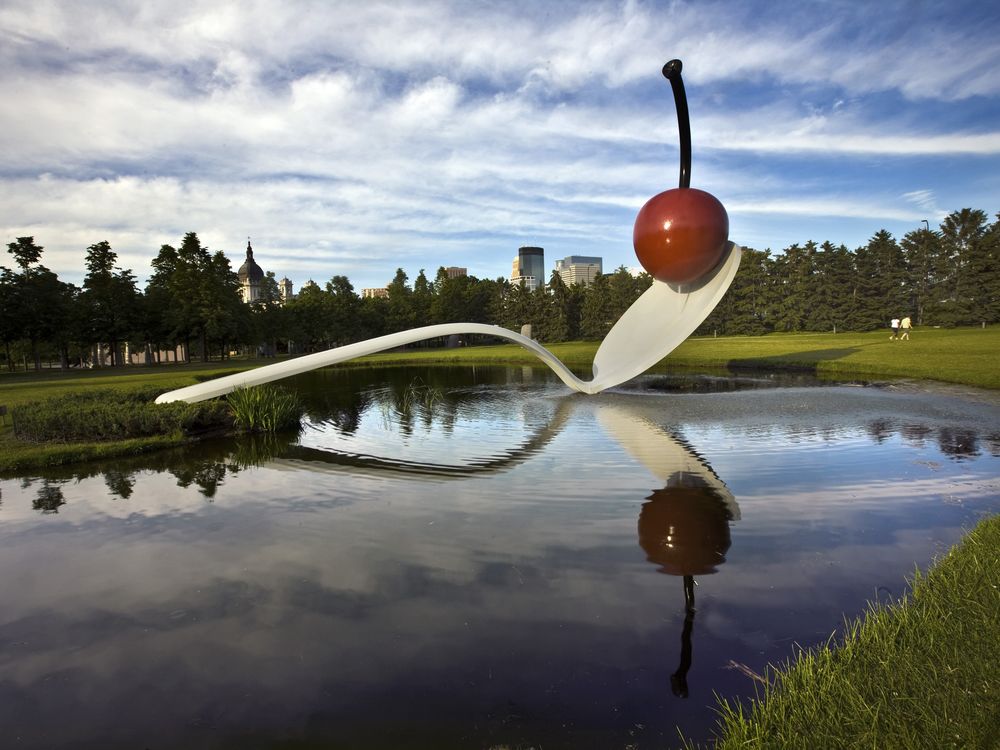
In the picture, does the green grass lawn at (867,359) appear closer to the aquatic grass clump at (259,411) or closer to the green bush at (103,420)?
the aquatic grass clump at (259,411)

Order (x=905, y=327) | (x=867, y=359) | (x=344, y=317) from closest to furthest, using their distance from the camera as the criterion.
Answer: (x=867, y=359), (x=905, y=327), (x=344, y=317)

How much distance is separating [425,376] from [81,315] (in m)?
26.1

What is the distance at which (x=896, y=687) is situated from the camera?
279cm

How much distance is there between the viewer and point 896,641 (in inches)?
128

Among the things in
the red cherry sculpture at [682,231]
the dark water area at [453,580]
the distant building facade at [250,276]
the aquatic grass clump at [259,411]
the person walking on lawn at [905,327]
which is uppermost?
the distant building facade at [250,276]

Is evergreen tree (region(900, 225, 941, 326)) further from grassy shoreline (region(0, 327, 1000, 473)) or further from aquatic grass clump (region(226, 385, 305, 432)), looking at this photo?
aquatic grass clump (region(226, 385, 305, 432))

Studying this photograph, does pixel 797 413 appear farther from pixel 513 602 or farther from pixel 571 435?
pixel 513 602

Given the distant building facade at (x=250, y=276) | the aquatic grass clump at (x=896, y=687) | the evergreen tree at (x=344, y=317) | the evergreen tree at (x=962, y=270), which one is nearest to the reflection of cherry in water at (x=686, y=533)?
the aquatic grass clump at (x=896, y=687)

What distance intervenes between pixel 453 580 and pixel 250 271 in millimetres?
138482

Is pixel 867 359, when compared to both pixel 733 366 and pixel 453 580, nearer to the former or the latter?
pixel 733 366

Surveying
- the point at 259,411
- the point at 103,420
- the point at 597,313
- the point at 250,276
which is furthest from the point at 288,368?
the point at 250,276

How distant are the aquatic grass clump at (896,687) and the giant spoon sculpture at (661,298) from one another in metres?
9.37

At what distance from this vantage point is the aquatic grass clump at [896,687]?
2.47 m

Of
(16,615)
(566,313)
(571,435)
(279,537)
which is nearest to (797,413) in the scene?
(571,435)
